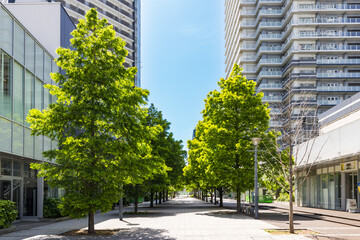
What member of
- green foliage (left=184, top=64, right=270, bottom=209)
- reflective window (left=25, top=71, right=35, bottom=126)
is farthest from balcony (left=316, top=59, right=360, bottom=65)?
reflective window (left=25, top=71, right=35, bottom=126)

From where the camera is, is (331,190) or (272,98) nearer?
(331,190)

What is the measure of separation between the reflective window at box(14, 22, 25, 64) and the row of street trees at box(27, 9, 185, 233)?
452 centimetres

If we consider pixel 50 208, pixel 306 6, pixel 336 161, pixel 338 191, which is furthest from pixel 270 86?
pixel 50 208

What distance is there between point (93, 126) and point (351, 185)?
23.2m

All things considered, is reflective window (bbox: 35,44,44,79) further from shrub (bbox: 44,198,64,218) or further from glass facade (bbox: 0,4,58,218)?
shrub (bbox: 44,198,64,218)

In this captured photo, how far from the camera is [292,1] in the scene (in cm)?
8175

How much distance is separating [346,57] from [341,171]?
5596 cm

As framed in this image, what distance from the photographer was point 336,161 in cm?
3180

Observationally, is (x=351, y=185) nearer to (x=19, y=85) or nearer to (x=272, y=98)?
(x=19, y=85)

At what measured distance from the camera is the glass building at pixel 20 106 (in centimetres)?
1866

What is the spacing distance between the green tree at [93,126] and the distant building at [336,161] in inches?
514

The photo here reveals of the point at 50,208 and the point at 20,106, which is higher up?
the point at 20,106

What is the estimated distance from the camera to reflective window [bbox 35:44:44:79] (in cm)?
2300

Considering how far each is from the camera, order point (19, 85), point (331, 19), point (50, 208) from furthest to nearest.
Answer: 1. point (331, 19)
2. point (50, 208)
3. point (19, 85)
